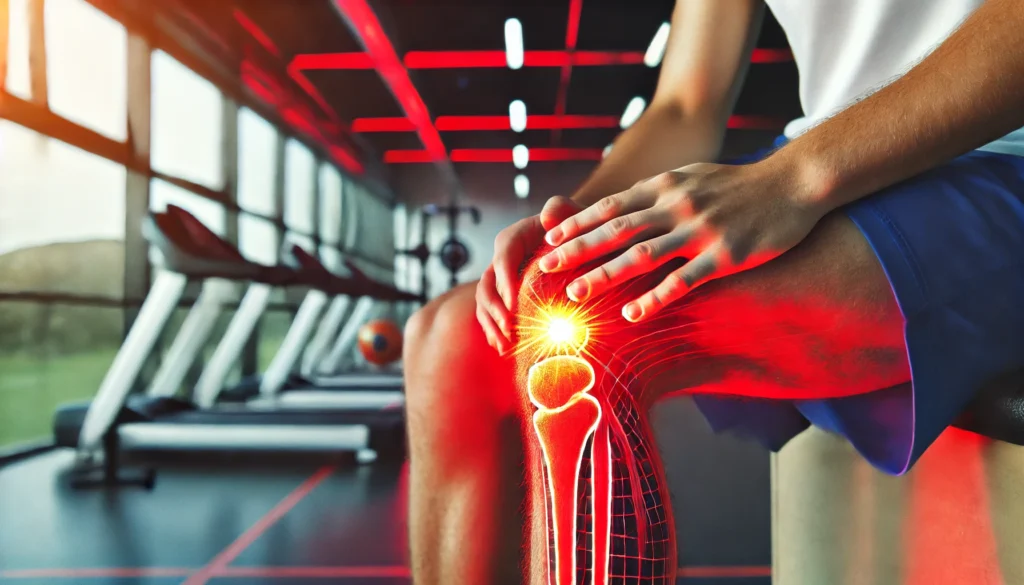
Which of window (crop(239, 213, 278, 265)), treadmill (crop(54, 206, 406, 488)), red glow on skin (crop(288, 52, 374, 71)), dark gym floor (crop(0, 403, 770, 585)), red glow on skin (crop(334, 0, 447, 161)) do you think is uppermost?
red glow on skin (crop(288, 52, 374, 71))

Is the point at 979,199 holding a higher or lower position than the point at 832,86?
lower

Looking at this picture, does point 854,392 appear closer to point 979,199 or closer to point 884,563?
point 979,199

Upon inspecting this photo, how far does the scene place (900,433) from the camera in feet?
1.75

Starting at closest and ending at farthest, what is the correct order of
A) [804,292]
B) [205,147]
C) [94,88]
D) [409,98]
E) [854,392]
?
[804,292] → [854,392] → [94,88] → [205,147] → [409,98]

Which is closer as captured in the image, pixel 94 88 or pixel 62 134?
pixel 62 134

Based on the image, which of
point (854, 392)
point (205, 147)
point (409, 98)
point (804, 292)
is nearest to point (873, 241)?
point (804, 292)

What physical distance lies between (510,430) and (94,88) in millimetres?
3651

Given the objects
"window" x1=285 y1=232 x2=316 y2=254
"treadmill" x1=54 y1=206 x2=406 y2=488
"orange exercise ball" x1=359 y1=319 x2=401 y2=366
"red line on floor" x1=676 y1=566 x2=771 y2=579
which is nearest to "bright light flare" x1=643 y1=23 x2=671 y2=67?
"orange exercise ball" x1=359 y1=319 x2=401 y2=366

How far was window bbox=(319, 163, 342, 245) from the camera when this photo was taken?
715cm

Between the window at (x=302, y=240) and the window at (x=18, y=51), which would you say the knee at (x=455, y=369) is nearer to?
the window at (x=18, y=51)

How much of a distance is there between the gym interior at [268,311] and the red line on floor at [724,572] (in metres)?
0.01

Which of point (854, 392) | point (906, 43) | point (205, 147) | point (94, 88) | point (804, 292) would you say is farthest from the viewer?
point (205, 147)

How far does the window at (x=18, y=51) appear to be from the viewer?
8.74 feet

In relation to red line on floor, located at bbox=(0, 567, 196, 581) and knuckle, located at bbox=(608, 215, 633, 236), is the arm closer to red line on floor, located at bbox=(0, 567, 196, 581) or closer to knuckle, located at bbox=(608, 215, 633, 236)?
knuckle, located at bbox=(608, 215, 633, 236)
